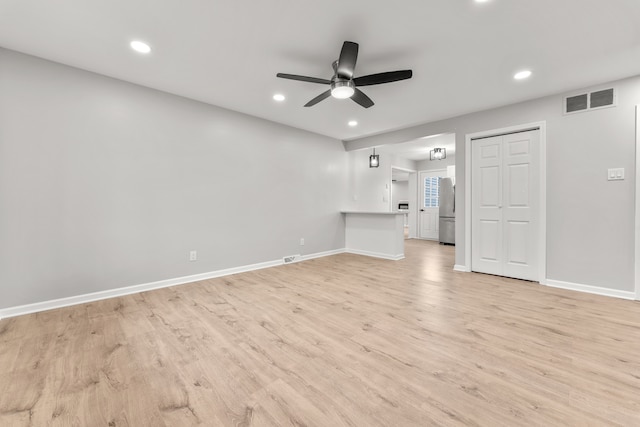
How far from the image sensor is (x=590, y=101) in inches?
124

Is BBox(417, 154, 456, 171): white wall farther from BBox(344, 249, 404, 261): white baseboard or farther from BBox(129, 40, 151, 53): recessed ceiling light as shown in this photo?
BBox(129, 40, 151, 53): recessed ceiling light

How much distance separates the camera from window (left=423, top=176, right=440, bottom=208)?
8234 millimetres

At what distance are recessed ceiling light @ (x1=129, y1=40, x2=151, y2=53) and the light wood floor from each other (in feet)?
8.55

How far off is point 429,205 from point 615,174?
5221 millimetres

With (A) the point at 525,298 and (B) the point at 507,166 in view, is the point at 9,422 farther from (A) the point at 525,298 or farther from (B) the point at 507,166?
(B) the point at 507,166

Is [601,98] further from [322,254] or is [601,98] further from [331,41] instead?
[322,254]

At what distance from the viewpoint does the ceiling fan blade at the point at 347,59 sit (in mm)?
2104

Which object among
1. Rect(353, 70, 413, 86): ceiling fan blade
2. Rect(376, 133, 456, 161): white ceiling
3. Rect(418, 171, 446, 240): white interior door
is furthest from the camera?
Rect(418, 171, 446, 240): white interior door

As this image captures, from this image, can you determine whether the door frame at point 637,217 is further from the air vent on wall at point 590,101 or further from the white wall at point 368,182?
the white wall at point 368,182

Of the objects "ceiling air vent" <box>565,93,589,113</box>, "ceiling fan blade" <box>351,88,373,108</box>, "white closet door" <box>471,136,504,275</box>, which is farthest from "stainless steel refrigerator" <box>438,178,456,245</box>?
"ceiling fan blade" <box>351,88,373,108</box>

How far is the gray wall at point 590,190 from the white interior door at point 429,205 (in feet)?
15.2

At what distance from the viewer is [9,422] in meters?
1.25

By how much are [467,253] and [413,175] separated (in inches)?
195

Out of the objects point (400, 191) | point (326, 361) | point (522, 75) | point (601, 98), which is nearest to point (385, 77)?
point (522, 75)
